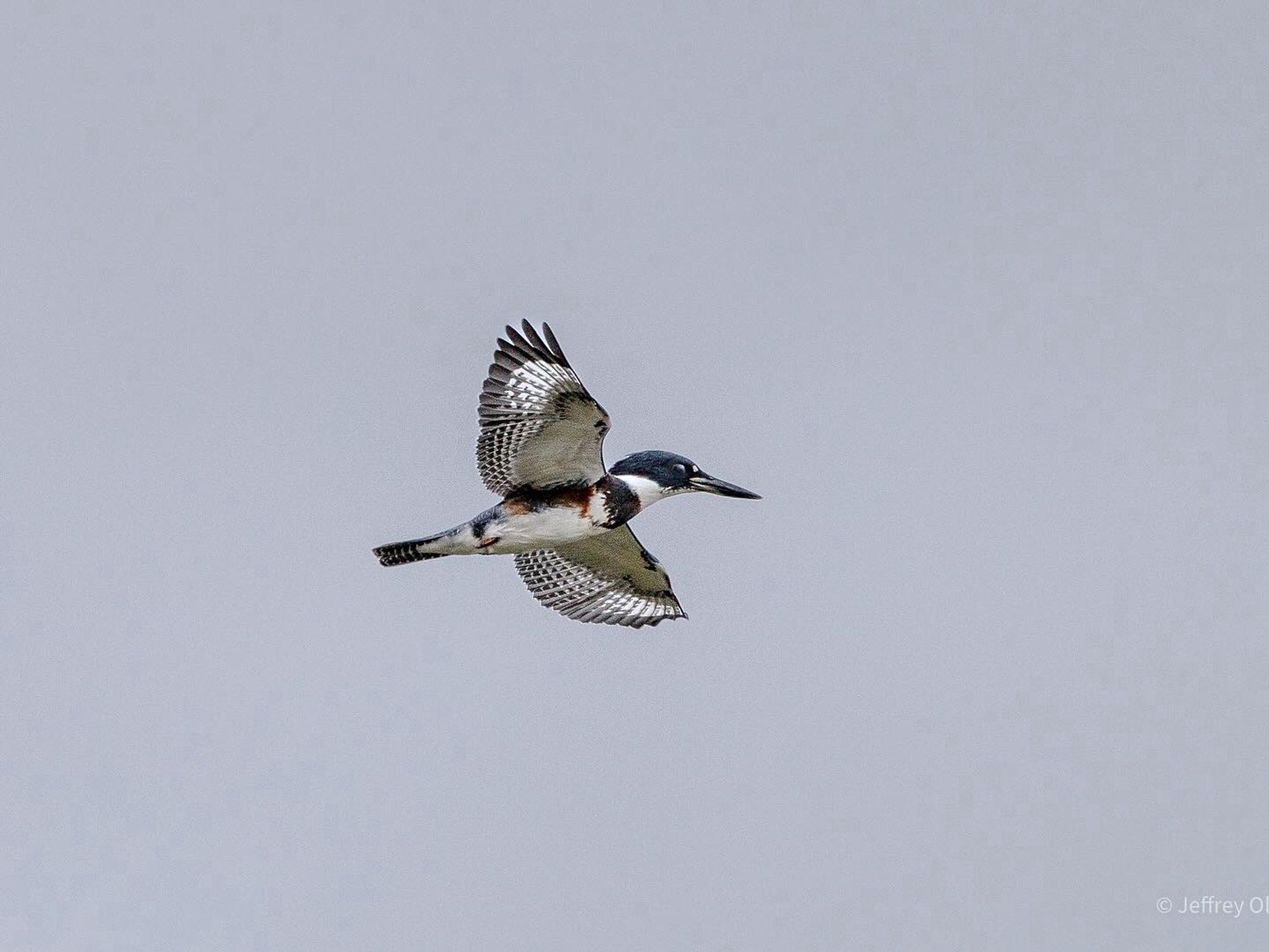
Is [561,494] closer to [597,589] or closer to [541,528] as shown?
[541,528]

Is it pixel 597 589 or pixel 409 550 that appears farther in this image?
pixel 597 589

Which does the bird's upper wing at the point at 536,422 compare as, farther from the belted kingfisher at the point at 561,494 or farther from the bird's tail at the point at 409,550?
the bird's tail at the point at 409,550

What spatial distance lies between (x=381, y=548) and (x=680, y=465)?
7.60 feet

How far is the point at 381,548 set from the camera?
1575 centimetres

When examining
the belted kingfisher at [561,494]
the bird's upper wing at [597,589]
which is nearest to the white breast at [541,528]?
the belted kingfisher at [561,494]

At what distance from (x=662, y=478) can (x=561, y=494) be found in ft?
2.87

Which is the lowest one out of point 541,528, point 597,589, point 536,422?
point 597,589

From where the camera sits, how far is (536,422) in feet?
49.7

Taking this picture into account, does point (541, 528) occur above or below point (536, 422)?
below

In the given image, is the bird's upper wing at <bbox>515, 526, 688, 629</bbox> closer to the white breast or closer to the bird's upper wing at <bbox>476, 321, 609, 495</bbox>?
the white breast

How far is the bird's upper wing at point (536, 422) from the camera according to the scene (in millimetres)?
14891

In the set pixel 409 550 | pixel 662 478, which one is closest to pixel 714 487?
pixel 662 478

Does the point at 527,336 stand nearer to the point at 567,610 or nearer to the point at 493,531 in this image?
the point at 493,531

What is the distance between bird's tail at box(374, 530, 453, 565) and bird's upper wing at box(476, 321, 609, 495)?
0.56m
